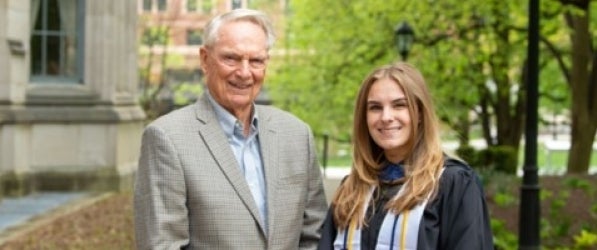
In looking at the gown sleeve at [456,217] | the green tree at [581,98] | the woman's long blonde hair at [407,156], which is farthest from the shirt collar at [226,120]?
the green tree at [581,98]

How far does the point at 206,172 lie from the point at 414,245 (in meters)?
0.67

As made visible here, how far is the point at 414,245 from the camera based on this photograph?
3.05 m

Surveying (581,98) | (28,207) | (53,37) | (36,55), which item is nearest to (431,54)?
(581,98)

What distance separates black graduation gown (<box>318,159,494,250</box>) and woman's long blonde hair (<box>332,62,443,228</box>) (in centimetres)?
4

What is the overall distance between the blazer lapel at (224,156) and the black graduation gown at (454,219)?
0.37 meters

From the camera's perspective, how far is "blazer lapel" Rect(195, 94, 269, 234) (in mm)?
3225

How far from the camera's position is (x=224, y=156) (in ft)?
10.6

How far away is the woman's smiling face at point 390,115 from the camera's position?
3170 millimetres

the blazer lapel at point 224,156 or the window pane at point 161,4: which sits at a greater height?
the window pane at point 161,4

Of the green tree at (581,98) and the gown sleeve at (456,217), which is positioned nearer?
the gown sleeve at (456,217)

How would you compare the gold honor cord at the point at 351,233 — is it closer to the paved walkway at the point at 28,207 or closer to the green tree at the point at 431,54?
the paved walkway at the point at 28,207

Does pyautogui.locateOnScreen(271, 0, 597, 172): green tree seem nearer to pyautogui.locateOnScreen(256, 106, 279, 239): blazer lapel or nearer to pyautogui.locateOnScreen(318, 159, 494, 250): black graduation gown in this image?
pyautogui.locateOnScreen(256, 106, 279, 239): blazer lapel

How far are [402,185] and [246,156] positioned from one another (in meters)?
0.52

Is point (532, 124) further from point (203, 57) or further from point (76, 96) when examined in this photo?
point (76, 96)
